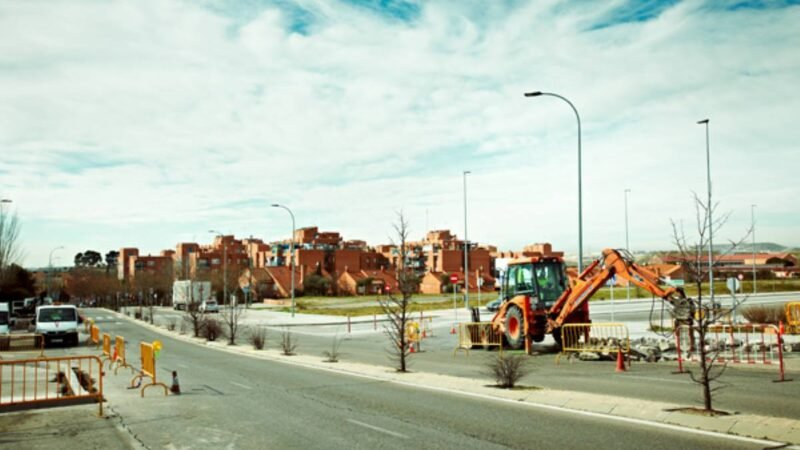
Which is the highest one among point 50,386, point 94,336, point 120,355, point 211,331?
point 120,355

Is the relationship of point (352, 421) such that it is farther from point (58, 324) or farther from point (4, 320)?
point (4, 320)

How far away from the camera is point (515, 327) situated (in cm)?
2458

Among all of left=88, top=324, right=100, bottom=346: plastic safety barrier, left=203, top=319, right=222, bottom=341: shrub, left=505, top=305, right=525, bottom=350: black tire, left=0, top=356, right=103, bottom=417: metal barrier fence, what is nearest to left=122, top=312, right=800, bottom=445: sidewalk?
left=505, top=305, right=525, bottom=350: black tire

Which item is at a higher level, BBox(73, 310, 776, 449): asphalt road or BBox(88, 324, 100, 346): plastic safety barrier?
BBox(73, 310, 776, 449): asphalt road

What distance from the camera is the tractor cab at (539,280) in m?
24.3

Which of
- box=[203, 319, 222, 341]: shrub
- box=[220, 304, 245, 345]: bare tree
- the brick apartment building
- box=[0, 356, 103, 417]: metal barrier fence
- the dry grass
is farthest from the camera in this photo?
the brick apartment building

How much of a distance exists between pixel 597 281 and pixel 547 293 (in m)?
2.77

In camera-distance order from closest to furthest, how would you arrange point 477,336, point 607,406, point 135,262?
point 607,406 < point 477,336 < point 135,262

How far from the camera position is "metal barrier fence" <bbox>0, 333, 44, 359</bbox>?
110 ft

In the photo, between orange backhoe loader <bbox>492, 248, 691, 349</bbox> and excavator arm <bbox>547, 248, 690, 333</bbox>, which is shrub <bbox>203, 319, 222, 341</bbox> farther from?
excavator arm <bbox>547, 248, 690, 333</bbox>

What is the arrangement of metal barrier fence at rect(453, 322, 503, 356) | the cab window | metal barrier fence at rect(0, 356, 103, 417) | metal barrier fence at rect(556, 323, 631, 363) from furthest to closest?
metal barrier fence at rect(453, 322, 503, 356) → the cab window → metal barrier fence at rect(556, 323, 631, 363) → metal barrier fence at rect(0, 356, 103, 417)

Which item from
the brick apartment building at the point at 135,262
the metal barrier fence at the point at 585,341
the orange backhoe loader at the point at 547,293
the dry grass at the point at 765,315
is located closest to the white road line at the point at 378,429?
the metal barrier fence at the point at 585,341

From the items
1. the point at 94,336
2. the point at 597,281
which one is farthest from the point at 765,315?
the point at 94,336

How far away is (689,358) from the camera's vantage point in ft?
67.1
